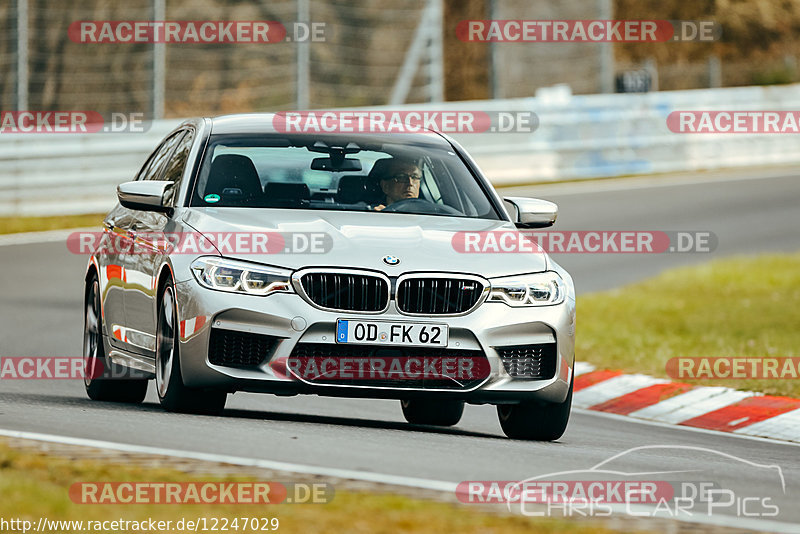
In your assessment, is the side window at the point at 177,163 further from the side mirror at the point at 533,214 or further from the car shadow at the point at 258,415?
the side mirror at the point at 533,214

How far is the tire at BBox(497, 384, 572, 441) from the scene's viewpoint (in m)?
8.68

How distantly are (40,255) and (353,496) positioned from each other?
14.0 meters

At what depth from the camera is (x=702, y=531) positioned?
18.3ft

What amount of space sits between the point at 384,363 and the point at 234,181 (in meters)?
1.57

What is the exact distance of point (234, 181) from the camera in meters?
8.98

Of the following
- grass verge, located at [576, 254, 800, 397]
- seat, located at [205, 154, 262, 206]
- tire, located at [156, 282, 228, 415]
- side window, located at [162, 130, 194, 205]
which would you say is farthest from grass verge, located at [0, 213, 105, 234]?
tire, located at [156, 282, 228, 415]

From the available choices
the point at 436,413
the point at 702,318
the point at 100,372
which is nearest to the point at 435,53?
the point at 702,318

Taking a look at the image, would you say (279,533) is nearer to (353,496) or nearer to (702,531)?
(353,496)

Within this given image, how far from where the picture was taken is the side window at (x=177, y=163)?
30.1ft

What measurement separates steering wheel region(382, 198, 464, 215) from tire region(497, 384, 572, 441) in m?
1.15

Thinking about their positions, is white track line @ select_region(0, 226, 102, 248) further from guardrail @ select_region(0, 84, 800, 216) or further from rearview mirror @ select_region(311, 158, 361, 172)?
rearview mirror @ select_region(311, 158, 361, 172)

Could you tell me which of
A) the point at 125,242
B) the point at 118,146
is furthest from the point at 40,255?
the point at 125,242

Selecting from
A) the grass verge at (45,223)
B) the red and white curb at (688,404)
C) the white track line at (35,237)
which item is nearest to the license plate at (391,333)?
the red and white curb at (688,404)

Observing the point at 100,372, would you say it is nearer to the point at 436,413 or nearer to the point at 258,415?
the point at 258,415
